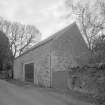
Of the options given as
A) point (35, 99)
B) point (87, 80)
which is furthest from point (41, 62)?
point (35, 99)

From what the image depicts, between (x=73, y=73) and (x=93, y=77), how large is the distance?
2280 millimetres

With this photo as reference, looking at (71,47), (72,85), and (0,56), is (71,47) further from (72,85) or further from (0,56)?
(0,56)

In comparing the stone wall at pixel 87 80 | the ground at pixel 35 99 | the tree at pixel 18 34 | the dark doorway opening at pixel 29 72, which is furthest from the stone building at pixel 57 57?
the tree at pixel 18 34

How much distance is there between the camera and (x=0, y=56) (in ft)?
102

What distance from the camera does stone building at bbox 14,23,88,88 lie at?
13906 mm

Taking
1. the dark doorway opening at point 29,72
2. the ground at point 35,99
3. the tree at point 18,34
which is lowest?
the ground at point 35,99

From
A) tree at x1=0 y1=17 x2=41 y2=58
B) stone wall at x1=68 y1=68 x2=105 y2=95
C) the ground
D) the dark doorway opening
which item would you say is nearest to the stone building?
the dark doorway opening

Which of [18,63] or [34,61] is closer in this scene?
[34,61]

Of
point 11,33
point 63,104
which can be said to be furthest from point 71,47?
point 11,33

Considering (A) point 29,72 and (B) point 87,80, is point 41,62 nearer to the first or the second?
(A) point 29,72

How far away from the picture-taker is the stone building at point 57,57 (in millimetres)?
13906

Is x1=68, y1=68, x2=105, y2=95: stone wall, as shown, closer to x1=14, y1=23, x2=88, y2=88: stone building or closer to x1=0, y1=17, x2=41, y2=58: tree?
x1=14, y1=23, x2=88, y2=88: stone building

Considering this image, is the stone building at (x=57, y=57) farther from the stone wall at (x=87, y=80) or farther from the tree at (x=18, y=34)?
the tree at (x=18, y=34)

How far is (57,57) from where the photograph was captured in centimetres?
1469
